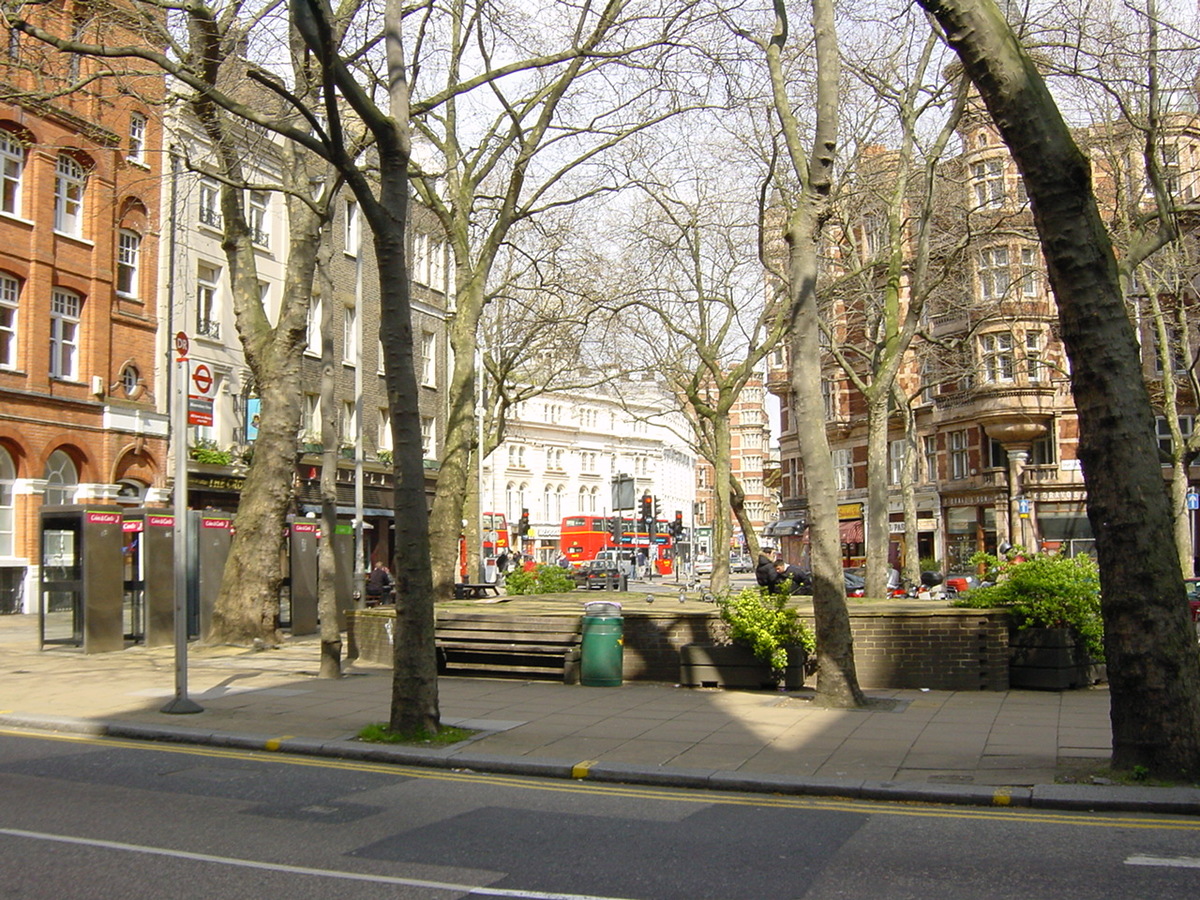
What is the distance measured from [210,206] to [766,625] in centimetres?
2732

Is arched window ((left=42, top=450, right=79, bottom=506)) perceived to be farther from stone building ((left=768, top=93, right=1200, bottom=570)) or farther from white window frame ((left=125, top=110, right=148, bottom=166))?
stone building ((left=768, top=93, right=1200, bottom=570))

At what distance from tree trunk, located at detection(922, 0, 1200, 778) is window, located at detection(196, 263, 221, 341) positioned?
29575 millimetres

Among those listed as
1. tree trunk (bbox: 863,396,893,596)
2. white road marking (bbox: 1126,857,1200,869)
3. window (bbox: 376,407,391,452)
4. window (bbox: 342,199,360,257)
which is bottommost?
white road marking (bbox: 1126,857,1200,869)

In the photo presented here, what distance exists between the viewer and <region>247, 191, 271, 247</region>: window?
37.2 m

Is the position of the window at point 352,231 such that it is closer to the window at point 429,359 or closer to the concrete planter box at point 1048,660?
the window at point 429,359

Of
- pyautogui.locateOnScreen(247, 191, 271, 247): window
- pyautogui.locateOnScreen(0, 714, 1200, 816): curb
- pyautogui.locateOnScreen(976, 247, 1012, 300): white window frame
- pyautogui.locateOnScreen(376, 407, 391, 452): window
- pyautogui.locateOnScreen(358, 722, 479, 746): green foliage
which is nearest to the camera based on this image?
pyautogui.locateOnScreen(0, 714, 1200, 816): curb

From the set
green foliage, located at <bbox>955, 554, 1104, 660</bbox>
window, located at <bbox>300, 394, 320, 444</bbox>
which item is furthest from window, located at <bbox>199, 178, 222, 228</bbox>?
green foliage, located at <bbox>955, 554, 1104, 660</bbox>

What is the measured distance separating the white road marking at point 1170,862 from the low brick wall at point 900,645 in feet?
25.2

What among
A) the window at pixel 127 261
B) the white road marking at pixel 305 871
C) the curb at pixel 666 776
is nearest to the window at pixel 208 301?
the window at pixel 127 261

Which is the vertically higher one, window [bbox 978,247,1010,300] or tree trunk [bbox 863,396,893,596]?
window [bbox 978,247,1010,300]

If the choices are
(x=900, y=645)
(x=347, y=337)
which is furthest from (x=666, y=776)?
(x=347, y=337)

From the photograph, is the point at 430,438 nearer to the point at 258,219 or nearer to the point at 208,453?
the point at 258,219

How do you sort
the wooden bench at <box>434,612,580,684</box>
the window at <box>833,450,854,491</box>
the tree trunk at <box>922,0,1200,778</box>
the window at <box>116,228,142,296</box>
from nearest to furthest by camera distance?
1. the tree trunk at <box>922,0,1200,778</box>
2. the wooden bench at <box>434,612,580,684</box>
3. the window at <box>116,228,142,296</box>
4. the window at <box>833,450,854,491</box>

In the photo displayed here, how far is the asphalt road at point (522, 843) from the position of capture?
605cm
